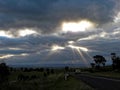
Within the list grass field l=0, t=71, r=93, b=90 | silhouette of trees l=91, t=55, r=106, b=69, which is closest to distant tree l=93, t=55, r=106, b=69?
silhouette of trees l=91, t=55, r=106, b=69

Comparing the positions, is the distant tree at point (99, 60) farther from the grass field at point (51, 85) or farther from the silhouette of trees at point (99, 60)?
the grass field at point (51, 85)

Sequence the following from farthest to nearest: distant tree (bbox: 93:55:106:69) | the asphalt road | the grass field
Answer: distant tree (bbox: 93:55:106:69)
the grass field
the asphalt road

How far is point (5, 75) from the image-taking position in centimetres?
11544

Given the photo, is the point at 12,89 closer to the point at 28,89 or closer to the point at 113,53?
the point at 28,89

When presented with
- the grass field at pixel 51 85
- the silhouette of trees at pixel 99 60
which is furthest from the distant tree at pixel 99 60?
the grass field at pixel 51 85

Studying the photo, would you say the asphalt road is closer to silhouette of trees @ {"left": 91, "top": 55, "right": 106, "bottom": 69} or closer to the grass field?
the grass field

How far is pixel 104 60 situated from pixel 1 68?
8490 cm

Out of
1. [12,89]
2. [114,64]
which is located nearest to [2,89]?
[12,89]

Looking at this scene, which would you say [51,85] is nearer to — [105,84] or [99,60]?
[105,84]

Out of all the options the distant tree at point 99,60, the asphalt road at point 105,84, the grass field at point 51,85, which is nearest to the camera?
the asphalt road at point 105,84

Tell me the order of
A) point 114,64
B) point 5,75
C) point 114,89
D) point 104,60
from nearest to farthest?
point 114,89 → point 5,75 → point 114,64 → point 104,60

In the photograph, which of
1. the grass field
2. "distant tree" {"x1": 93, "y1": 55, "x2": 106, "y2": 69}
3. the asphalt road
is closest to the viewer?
the asphalt road

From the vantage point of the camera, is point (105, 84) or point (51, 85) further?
point (51, 85)

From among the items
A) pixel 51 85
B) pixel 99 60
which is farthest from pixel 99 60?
pixel 51 85
